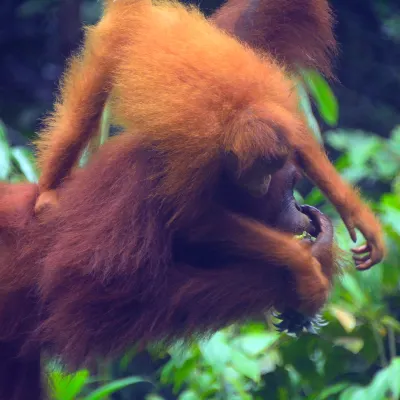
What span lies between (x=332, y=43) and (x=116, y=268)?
849 millimetres

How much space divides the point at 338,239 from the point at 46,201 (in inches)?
35.3

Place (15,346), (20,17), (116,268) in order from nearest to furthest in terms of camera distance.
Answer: (116,268)
(15,346)
(20,17)

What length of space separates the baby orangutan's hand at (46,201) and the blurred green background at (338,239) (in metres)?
0.39

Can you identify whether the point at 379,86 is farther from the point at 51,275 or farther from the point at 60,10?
the point at 51,275

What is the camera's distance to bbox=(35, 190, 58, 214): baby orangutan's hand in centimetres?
171

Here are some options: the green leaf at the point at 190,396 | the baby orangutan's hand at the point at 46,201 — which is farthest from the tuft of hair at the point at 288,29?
the green leaf at the point at 190,396

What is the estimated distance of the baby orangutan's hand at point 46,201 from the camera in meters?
1.71

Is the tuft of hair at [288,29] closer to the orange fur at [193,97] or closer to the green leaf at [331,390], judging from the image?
the orange fur at [193,97]

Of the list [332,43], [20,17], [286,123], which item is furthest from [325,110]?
[20,17]

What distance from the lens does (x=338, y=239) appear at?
2.24 m

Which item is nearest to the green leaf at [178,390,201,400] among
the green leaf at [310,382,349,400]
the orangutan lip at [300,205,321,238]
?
the green leaf at [310,382,349,400]

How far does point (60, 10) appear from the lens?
3.78 m

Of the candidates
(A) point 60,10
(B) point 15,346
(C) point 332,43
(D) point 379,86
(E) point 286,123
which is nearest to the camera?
(E) point 286,123

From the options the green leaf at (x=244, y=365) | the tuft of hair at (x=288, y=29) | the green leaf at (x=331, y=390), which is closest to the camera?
the tuft of hair at (x=288, y=29)
